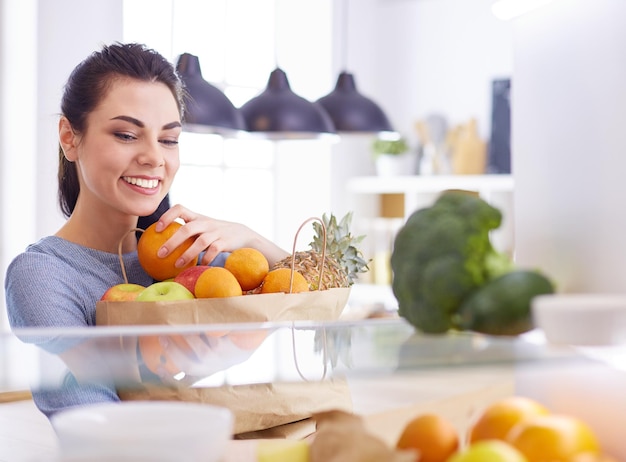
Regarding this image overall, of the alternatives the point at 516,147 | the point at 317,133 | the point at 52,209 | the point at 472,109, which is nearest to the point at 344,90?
the point at 317,133

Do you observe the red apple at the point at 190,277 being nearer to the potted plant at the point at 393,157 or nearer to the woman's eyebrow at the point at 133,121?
the woman's eyebrow at the point at 133,121

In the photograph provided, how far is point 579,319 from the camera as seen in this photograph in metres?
0.59

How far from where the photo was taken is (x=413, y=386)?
0.71 meters

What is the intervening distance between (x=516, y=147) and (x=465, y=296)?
24 centimetres

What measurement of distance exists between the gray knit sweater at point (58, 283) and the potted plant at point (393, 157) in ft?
15.2

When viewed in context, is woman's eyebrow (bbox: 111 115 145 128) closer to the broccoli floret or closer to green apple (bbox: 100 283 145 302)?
green apple (bbox: 100 283 145 302)

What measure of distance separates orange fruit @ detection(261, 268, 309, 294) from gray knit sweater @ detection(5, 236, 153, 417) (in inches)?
13.1

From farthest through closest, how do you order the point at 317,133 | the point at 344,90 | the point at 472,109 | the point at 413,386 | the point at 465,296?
the point at 472,109
the point at 344,90
the point at 317,133
the point at 413,386
the point at 465,296

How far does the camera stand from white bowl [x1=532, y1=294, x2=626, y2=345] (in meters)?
0.58

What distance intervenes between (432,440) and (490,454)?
0.23 feet

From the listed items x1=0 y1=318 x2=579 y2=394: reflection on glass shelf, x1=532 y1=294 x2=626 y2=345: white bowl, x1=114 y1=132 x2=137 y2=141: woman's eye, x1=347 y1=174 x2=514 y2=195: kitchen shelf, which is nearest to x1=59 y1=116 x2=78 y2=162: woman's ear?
x1=114 y1=132 x2=137 y2=141: woman's eye

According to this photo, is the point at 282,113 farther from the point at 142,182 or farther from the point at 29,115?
the point at 142,182

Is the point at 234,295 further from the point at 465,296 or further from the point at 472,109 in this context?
the point at 472,109

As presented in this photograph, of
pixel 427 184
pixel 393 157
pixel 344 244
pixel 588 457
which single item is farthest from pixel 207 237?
pixel 393 157
